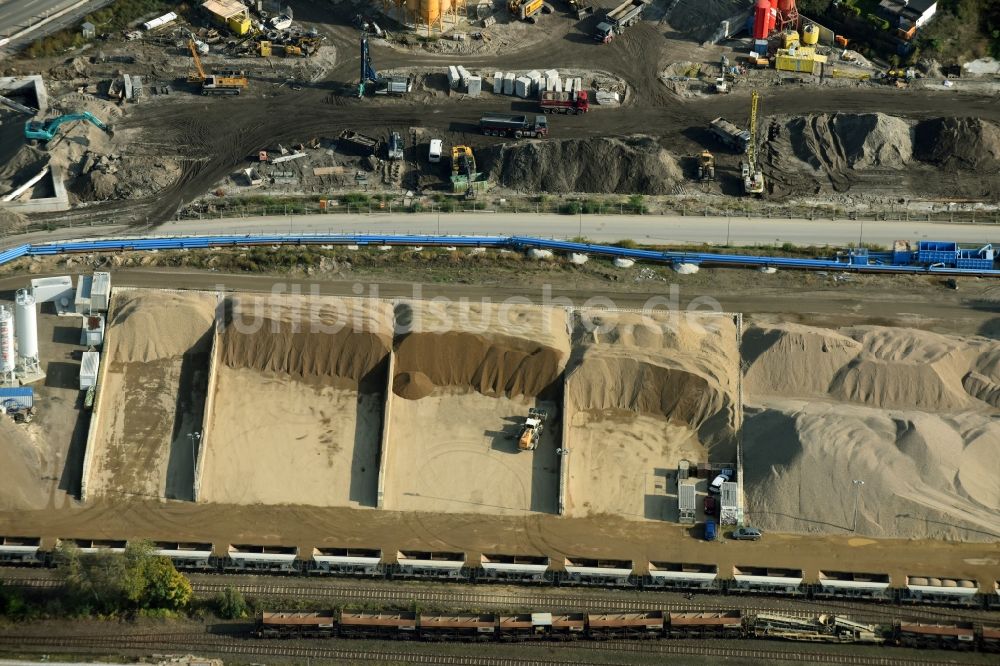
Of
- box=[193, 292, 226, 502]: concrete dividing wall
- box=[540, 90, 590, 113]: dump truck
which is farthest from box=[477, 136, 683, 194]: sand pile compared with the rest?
box=[193, 292, 226, 502]: concrete dividing wall

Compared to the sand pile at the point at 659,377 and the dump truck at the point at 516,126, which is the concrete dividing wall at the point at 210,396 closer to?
the sand pile at the point at 659,377

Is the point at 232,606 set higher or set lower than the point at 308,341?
lower

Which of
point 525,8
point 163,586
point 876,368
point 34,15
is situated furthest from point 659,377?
point 34,15

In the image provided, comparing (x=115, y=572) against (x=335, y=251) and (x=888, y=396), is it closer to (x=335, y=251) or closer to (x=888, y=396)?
(x=335, y=251)

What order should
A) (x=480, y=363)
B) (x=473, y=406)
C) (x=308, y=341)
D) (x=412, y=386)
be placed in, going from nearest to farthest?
(x=412, y=386) → (x=473, y=406) → (x=480, y=363) → (x=308, y=341)

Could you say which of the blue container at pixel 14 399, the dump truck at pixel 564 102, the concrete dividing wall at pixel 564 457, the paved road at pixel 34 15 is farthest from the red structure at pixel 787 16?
the blue container at pixel 14 399

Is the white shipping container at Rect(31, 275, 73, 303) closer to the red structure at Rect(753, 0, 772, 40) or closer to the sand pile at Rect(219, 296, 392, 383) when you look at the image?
the sand pile at Rect(219, 296, 392, 383)

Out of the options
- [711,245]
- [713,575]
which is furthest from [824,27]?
[713,575]

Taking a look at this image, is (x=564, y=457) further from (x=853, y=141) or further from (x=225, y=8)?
(x=225, y=8)
